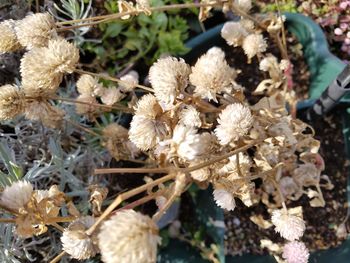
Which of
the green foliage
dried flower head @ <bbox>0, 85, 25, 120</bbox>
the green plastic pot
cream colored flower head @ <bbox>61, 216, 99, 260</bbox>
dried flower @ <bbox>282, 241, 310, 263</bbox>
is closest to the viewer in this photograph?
cream colored flower head @ <bbox>61, 216, 99, 260</bbox>

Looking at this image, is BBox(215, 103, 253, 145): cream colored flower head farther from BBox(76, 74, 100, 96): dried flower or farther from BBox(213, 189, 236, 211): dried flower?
BBox(76, 74, 100, 96): dried flower

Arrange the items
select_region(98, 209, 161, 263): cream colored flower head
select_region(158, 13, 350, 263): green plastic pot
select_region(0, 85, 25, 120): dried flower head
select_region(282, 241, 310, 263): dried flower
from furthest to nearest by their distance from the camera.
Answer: select_region(158, 13, 350, 263): green plastic pot
select_region(282, 241, 310, 263): dried flower
select_region(0, 85, 25, 120): dried flower head
select_region(98, 209, 161, 263): cream colored flower head

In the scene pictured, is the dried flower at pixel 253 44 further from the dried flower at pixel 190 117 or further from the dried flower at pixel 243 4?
the dried flower at pixel 190 117

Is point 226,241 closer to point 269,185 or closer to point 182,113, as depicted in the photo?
point 269,185

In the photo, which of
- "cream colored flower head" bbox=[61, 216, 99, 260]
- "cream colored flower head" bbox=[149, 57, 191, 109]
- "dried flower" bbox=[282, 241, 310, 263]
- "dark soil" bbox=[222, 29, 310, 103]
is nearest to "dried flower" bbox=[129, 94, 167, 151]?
"cream colored flower head" bbox=[149, 57, 191, 109]

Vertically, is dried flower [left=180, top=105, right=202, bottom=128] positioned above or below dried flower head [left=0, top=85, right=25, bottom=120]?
below

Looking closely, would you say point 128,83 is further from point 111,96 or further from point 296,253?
point 296,253

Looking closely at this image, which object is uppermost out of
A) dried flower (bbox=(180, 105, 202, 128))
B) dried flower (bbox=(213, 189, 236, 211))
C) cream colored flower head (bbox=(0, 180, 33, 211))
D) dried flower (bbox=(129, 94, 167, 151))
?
cream colored flower head (bbox=(0, 180, 33, 211))
